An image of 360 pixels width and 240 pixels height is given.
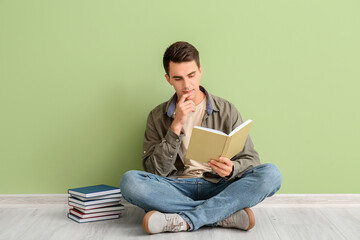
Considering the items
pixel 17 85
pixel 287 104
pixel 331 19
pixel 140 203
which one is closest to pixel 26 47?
pixel 17 85

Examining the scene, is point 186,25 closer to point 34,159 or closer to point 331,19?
point 331,19

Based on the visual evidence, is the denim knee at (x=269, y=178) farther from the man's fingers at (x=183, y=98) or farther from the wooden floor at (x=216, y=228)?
the man's fingers at (x=183, y=98)

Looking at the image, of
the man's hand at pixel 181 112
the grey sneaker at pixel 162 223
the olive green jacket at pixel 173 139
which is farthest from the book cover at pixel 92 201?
the man's hand at pixel 181 112

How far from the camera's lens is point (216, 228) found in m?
2.15

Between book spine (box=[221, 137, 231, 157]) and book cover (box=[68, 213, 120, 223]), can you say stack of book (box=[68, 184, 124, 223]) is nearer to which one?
book cover (box=[68, 213, 120, 223])

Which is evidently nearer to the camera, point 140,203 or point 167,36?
point 140,203

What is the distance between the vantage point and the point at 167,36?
258cm

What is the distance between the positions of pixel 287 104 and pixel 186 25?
73cm

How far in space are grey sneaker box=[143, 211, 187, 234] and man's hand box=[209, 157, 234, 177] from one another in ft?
0.92

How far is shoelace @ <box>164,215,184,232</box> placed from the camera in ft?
6.72

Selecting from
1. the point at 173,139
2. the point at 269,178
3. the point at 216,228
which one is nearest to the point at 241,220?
the point at 216,228

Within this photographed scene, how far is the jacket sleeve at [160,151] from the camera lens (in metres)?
2.23

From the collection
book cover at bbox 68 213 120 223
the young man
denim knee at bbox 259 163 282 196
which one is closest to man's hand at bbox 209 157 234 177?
the young man

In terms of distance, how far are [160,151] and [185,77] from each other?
387 mm
